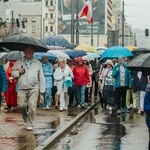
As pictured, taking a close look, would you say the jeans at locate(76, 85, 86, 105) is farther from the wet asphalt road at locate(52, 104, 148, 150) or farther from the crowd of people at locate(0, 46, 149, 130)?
the wet asphalt road at locate(52, 104, 148, 150)

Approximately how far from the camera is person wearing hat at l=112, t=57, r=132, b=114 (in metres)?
19.1

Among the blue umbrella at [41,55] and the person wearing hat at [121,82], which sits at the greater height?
the blue umbrella at [41,55]

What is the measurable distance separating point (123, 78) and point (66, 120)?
3.48 metres

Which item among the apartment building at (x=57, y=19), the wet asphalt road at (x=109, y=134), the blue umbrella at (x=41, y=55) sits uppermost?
the apartment building at (x=57, y=19)

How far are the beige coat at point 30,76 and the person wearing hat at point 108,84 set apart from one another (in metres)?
6.56

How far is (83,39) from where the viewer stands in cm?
13700

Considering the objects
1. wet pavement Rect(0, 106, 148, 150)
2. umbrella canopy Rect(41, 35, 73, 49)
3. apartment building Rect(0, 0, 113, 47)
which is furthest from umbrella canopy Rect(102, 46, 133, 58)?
apartment building Rect(0, 0, 113, 47)

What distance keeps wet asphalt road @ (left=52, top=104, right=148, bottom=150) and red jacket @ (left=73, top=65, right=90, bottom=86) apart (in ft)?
6.25

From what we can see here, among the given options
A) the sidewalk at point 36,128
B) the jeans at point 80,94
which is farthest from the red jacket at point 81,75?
the sidewalk at point 36,128

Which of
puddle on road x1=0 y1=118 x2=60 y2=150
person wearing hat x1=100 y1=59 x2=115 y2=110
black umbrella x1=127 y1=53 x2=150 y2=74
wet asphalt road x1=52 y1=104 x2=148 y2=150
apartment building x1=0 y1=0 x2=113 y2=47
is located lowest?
wet asphalt road x1=52 y1=104 x2=148 y2=150

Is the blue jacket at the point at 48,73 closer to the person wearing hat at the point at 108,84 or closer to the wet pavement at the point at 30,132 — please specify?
the wet pavement at the point at 30,132

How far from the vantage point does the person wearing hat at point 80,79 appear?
20594 mm

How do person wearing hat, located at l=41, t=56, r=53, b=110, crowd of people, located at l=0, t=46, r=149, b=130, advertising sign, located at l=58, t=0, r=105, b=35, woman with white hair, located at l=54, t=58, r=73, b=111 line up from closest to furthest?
crowd of people, located at l=0, t=46, r=149, b=130
person wearing hat, located at l=41, t=56, r=53, b=110
woman with white hair, located at l=54, t=58, r=73, b=111
advertising sign, located at l=58, t=0, r=105, b=35

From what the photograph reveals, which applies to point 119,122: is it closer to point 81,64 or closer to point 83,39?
point 81,64
